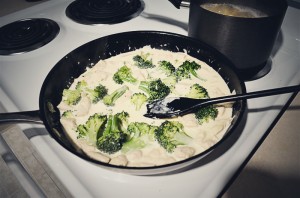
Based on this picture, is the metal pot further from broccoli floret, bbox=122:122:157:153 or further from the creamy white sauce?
broccoli floret, bbox=122:122:157:153

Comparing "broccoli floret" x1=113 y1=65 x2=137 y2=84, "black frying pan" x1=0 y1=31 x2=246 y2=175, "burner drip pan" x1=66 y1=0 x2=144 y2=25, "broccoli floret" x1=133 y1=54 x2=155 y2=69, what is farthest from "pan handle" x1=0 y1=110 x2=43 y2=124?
"burner drip pan" x1=66 y1=0 x2=144 y2=25

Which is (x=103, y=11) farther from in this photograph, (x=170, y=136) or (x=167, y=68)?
(x=170, y=136)

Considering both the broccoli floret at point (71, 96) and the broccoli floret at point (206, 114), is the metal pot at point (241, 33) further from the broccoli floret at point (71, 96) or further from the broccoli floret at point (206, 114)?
the broccoli floret at point (71, 96)

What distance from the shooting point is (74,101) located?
108 centimetres

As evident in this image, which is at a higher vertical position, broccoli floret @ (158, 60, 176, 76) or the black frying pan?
the black frying pan

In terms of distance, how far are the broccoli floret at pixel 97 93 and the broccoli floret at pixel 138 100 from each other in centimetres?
15

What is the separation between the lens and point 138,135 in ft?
3.02

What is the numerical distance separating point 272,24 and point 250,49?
0.41 ft

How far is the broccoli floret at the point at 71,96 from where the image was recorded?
1076 millimetres

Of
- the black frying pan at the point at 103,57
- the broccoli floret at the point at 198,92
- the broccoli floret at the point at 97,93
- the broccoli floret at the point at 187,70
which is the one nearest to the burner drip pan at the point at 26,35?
the black frying pan at the point at 103,57

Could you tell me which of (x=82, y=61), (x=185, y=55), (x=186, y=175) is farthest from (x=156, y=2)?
(x=186, y=175)

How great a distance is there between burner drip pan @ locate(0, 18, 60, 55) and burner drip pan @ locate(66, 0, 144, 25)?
0.18 m

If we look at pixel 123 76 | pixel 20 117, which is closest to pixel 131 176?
pixel 20 117

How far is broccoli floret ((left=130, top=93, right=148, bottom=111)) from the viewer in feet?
3.51
